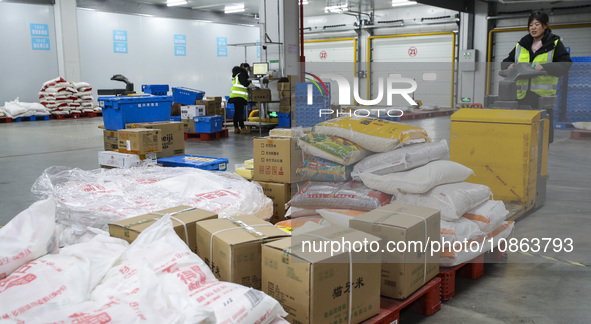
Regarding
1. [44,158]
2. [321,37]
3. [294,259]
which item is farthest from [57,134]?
[321,37]

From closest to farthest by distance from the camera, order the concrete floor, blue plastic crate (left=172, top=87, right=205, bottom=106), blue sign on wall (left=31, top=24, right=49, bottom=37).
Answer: the concrete floor < blue plastic crate (left=172, top=87, right=205, bottom=106) < blue sign on wall (left=31, top=24, right=49, bottom=37)

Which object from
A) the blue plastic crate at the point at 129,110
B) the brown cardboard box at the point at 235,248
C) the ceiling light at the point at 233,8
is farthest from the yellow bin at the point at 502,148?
the ceiling light at the point at 233,8

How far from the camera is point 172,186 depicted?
3.57 meters

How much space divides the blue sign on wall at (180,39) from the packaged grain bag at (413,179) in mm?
16307

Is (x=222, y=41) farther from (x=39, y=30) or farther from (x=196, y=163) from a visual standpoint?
(x=196, y=163)

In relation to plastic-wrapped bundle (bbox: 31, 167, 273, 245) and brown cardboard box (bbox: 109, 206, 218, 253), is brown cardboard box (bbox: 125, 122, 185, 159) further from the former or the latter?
brown cardboard box (bbox: 109, 206, 218, 253)

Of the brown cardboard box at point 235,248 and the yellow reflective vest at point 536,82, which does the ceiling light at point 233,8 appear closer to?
the yellow reflective vest at point 536,82

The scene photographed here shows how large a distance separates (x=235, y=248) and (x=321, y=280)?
0.40 m

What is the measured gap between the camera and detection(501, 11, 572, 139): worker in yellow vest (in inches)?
167

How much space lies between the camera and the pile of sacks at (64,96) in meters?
13.9

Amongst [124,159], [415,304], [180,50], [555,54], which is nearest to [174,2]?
[180,50]

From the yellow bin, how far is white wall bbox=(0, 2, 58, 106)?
546 inches

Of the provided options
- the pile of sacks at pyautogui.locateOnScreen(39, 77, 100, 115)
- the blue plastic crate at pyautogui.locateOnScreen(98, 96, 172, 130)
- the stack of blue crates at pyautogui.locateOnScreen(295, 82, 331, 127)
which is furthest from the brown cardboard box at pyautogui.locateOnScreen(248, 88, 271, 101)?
the pile of sacks at pyautogui.locateOnScreen(39, 77, 100, 115)

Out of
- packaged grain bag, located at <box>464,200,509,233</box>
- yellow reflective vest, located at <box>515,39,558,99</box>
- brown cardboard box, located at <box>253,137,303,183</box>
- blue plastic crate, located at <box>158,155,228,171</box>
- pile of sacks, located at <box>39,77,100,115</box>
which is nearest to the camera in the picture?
packaged grain bag, located at <box>464,200,509,233</box>
